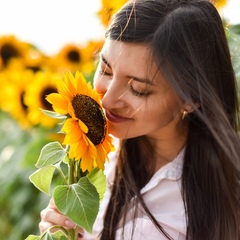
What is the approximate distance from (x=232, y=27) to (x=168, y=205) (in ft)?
1.31

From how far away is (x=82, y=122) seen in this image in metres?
0.87

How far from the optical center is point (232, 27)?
1.36 meters

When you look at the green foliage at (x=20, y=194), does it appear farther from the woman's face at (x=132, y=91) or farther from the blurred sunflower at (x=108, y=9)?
the woman's face at (x=132, y=91)

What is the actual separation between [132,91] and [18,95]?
3.38ft

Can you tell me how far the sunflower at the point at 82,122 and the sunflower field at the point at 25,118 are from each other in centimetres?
68

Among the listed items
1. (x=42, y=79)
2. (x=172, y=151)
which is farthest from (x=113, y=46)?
(x=42, y=79)

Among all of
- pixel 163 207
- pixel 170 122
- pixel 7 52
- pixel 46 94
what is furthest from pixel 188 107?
pixel 7 52

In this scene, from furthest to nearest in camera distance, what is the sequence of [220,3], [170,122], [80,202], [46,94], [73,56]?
1. [73,56]
2. [46,94]
3. [220,3]
4. [170,122]
5. [80,202]

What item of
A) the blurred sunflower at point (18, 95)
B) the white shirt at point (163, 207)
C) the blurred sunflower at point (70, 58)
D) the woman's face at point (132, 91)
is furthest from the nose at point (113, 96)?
the blurred sunflower at point (70, 58)

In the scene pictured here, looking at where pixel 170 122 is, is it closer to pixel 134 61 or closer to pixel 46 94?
pixel 134 61

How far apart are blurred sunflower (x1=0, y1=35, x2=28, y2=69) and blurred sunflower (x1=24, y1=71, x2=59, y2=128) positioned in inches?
12.7

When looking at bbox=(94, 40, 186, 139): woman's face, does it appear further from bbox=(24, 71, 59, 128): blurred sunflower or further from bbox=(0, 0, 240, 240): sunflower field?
bbox=(24, 71, 59, 128): blurred sunflower

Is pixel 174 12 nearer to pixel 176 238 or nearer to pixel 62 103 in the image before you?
pixel 62 103

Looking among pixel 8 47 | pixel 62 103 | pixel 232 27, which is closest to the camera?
pixel 62 103
